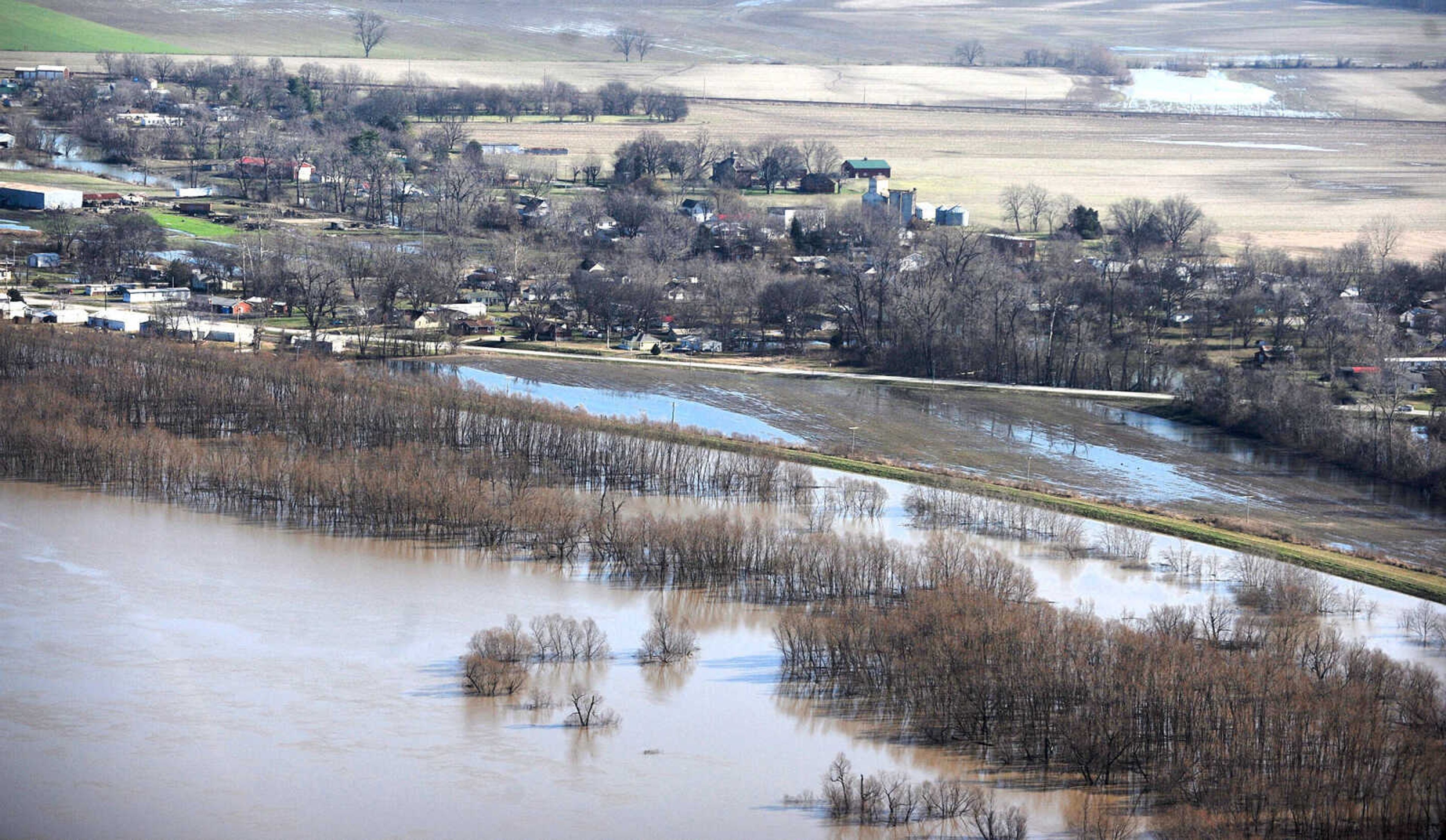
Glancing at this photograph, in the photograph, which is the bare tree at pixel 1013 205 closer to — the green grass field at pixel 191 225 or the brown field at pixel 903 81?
the green grass field at pixel 191 225

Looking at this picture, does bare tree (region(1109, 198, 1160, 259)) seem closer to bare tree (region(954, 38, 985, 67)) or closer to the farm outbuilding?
the farm outbuilding

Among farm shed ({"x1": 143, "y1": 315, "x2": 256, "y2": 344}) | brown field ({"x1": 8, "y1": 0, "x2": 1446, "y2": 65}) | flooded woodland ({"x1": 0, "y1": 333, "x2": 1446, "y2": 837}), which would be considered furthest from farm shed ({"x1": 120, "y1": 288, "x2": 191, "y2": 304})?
brown field ({"x1": 8, "y1": 0, "x2": 1446, "y2": 65})

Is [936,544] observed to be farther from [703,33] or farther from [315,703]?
[703,33]

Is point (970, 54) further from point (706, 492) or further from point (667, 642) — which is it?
point (667, 642)

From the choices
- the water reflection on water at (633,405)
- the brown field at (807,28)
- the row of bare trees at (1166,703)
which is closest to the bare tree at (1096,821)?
the row of bare trees at (1166,703)

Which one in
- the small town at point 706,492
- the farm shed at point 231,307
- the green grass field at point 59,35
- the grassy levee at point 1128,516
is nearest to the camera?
the small town at point 706,492

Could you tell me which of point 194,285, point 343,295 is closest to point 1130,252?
point 343,295
